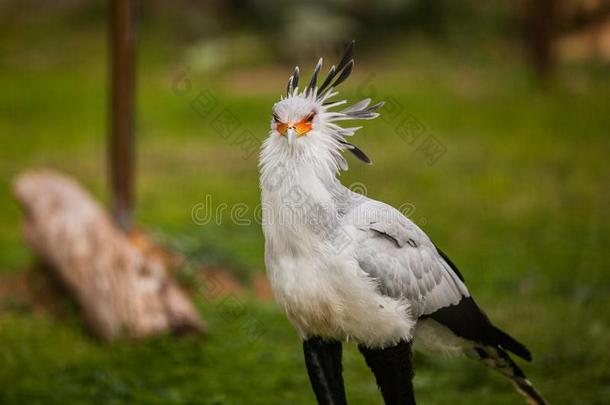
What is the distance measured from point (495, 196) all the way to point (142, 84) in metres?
6.62

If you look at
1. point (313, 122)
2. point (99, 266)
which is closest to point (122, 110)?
point (99, 266)

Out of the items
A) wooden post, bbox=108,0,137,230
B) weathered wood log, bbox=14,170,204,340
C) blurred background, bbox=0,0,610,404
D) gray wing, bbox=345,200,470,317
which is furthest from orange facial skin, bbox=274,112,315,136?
wooden post, bbox=108,0,137,230

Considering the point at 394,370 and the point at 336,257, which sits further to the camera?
the point at 394,370

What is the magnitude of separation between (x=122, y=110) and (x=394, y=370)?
439 centimetres

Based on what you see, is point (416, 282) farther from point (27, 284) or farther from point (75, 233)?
point (27, 284)

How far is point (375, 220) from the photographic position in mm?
3473

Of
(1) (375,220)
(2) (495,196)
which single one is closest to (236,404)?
(1) (375,220)

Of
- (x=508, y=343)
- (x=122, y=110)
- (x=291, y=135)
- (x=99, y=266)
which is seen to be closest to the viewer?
(x=291, y=135)

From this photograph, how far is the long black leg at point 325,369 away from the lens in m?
3.59

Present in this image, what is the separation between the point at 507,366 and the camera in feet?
13.0

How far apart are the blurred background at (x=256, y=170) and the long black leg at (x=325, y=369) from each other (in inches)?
64.5

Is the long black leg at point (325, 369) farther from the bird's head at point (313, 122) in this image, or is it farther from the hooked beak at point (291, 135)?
the hooked beak at point (291, 135)

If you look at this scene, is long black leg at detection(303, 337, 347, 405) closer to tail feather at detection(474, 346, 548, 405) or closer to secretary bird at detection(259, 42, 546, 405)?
secretary bird at detection(259, 42, 546, 405)

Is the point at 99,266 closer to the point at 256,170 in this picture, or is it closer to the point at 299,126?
the point at 299,126
